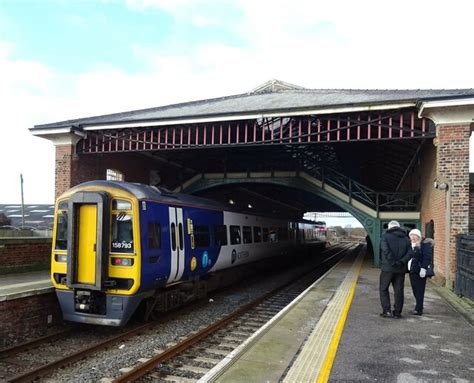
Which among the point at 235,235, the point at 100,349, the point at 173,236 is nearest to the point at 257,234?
the point at 235,235

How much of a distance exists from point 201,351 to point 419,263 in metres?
4.09

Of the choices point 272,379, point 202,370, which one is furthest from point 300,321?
point 272,379

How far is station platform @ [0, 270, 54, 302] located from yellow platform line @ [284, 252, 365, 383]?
5.17 metres

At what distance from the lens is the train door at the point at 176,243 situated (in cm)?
872

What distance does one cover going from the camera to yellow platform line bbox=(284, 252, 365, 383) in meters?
4.62

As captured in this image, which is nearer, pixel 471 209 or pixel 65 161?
pixel 471 209

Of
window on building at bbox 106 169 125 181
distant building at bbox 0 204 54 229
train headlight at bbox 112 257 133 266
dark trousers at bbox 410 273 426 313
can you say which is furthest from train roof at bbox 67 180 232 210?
distant building at bbox 0 204 54 229

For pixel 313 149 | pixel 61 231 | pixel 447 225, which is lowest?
pixel 61 231

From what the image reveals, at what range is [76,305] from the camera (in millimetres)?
7594

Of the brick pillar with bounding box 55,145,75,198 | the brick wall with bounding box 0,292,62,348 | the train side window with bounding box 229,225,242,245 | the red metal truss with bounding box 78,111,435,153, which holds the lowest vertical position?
the brick wall with bounding box 0,292,62,348

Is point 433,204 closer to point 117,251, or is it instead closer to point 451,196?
point 451,196

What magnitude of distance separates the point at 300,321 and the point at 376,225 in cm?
1160

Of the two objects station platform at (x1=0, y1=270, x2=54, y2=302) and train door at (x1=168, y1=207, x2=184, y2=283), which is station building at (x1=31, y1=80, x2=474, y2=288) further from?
station platform at (x1=0, y1=270, x2=54, y2=302)

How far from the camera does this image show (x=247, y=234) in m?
14.6
